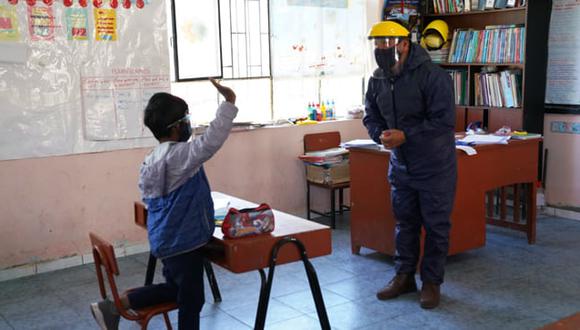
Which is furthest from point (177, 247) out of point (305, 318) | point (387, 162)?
point (387, 162)

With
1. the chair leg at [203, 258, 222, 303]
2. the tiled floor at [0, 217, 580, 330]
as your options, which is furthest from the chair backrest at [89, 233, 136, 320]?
the chair leg at [203, 258, 222, 303]

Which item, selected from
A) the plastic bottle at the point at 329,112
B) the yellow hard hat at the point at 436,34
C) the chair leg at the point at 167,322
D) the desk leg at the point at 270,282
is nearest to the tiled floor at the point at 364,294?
the chair leg at the point at 167,322

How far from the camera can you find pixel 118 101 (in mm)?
4809

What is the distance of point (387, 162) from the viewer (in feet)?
14.5

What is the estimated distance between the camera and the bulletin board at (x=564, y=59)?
5.58 metres

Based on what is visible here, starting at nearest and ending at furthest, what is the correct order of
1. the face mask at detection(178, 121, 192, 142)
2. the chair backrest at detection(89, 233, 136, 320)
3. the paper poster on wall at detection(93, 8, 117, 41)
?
the chair backrest at detection(89, 233, 136, 320), the face mask at detection(178, 121, 192, 142), the paper poster on wall at detection(93, 8, 117, 41)

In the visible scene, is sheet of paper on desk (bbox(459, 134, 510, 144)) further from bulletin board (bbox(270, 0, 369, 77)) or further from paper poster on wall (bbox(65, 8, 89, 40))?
paper poster on wall (bbox(65, 8, 89, 40))

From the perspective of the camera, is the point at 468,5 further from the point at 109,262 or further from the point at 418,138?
the point at 109,262

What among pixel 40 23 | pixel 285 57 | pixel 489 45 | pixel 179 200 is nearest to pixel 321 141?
pixel 285 57

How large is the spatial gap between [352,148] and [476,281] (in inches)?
47.2

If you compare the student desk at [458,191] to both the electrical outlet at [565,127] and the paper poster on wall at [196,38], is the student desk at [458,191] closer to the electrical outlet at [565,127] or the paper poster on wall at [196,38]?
the electrical outlet at [565,127]

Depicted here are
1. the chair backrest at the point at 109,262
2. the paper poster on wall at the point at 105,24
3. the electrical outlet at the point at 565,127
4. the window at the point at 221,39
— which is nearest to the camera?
the chair backrest at the point at 109,262

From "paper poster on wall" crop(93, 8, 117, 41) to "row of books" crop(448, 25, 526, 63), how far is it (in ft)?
10.1

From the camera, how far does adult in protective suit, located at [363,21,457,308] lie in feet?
12.1
